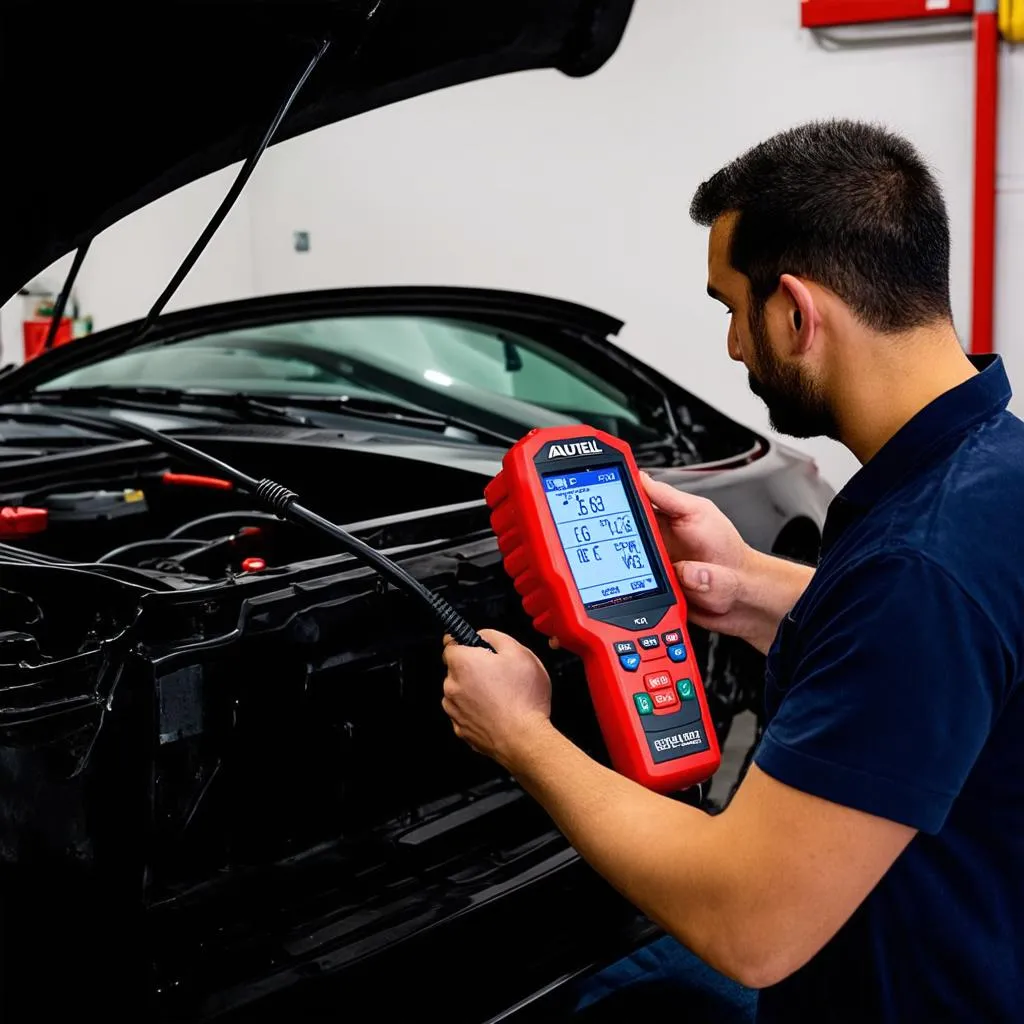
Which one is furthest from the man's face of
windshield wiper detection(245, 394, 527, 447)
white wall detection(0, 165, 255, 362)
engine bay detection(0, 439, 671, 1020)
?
white wall detection(0, 165, 255, 362)

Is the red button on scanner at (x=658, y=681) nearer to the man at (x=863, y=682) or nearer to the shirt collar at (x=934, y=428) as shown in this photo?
the man at (x=863, y=682)

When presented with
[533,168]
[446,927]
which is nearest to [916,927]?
[446,927]

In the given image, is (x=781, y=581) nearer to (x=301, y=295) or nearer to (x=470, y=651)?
(x=470, y=651)

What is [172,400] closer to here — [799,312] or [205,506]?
[205,506]

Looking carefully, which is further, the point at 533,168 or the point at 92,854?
the point at 533,168

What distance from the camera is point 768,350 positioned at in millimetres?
1048

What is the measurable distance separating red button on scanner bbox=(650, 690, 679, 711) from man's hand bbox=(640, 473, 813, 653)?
182mm

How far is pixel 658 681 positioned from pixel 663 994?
902 mm

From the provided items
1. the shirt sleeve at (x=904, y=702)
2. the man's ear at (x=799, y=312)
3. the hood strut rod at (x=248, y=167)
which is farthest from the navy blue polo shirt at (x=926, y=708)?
the hood strut rod at (x=248, y=167)

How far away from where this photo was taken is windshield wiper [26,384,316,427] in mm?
2465

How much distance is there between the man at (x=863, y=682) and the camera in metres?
0.89

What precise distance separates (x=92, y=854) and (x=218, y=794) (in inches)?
6.7

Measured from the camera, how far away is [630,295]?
16.6 ft

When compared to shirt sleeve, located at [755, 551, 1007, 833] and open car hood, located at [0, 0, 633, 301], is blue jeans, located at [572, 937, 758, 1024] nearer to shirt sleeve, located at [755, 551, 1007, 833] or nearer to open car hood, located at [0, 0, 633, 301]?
shirt sleeve, located at [755, 551, 1007, 833]
